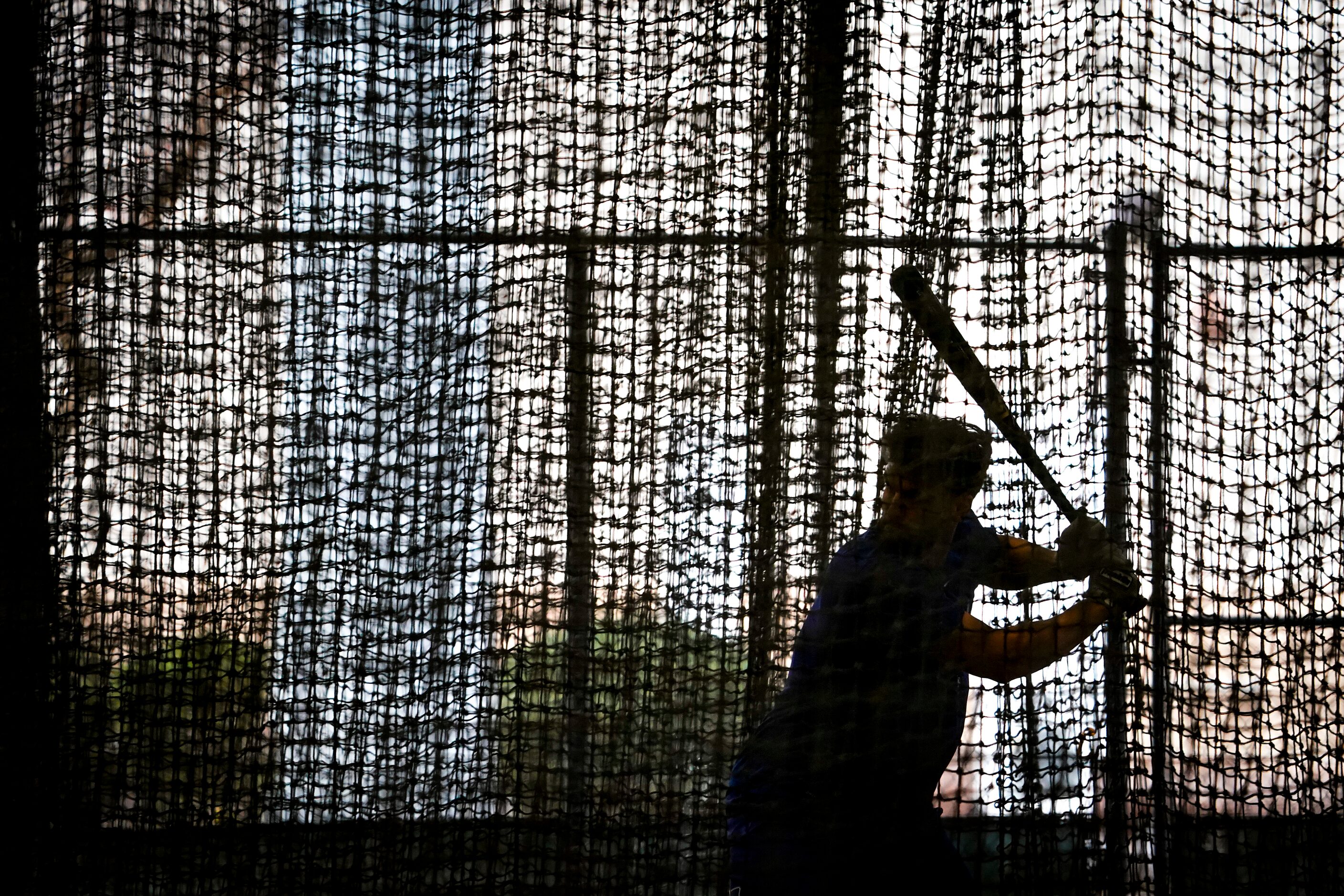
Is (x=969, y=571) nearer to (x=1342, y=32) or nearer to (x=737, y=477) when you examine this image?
(x=737, y=477)

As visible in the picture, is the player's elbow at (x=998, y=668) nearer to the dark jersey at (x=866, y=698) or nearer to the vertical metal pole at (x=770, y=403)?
the dark jersey at (x=866, y=698)

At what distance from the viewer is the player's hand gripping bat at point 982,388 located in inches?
58.9

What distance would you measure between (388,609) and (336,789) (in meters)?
0.32

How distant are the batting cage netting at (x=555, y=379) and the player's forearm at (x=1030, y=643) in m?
0.11

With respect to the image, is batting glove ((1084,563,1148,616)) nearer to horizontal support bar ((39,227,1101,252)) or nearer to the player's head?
the player's head

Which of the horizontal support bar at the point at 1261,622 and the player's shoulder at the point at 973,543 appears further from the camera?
the horizontal support bar at the point at 1261,622

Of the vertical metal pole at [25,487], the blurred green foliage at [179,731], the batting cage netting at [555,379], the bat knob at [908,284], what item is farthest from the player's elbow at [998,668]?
the vertical metal pole at [25,487]

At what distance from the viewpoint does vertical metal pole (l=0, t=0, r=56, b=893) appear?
1587 millimetres

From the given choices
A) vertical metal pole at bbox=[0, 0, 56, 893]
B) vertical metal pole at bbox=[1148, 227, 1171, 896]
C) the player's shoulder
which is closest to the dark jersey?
the player's shoulder

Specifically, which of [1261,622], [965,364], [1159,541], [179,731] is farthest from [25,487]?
[1261,622]

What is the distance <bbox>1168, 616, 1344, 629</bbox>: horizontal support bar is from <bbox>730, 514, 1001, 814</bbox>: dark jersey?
0.52m

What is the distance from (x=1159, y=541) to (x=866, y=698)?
0.64 meters

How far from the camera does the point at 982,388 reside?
5.07ft

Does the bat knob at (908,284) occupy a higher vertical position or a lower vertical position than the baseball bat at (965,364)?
higher
